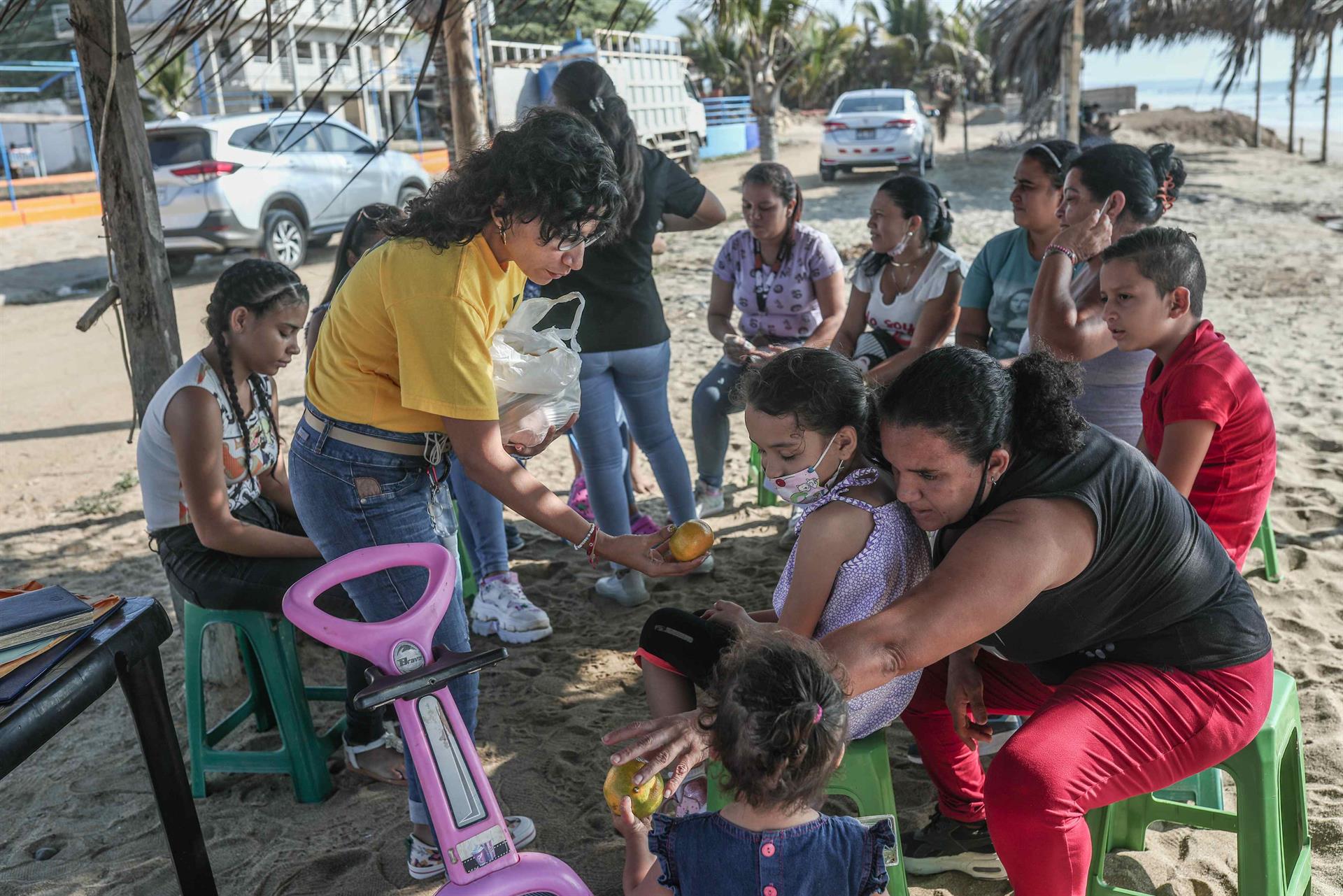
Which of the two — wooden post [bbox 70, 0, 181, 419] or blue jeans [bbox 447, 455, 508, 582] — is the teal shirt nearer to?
blue jeans [bbox 447, 455, 508, 582]

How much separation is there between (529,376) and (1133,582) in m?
1.40

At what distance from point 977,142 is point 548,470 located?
2256 centimetres

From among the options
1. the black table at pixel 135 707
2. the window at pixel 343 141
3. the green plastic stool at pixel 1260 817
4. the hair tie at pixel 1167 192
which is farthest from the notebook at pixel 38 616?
the window at pixel 343 141

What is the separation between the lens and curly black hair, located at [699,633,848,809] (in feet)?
5.02

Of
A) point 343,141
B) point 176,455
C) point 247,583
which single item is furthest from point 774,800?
→ point 343,141

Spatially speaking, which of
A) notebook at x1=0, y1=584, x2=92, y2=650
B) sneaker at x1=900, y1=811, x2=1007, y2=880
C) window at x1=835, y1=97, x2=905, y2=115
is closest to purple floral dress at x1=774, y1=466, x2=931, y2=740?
sneaker at x1=900, y1=811, x2=1007, y2=880

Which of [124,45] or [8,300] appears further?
[8,300]

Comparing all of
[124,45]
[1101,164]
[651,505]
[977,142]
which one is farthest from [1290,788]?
[977,142]

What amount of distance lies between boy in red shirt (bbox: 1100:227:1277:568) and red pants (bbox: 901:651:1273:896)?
1.93 feet

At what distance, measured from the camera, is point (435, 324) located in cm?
202

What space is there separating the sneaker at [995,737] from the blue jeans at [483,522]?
63.2 inches

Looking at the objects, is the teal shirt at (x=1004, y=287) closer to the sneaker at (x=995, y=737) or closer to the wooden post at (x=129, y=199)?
the sneaker at (x=995, y=737)

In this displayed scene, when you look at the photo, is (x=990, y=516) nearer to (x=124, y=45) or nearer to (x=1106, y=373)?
(x=1106, y=373)

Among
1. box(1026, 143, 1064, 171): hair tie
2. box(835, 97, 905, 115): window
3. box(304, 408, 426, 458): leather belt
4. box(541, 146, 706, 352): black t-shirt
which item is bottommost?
box(304, 408, 426, 458): leather belt
